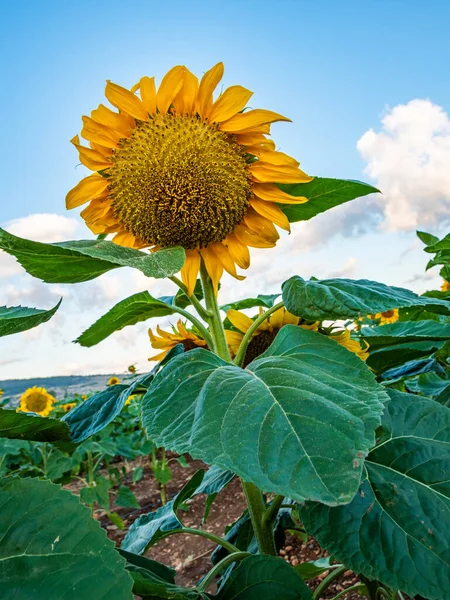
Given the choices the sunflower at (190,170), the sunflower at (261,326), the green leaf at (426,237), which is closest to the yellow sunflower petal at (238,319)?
the sunflower at (261,326)

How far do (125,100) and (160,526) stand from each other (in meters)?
0.81


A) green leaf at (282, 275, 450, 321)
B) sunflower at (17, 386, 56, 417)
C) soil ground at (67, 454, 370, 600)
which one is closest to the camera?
green leaf at (282, 275, 450, 321)

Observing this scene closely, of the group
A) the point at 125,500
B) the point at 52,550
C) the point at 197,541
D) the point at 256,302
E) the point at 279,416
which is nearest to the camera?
the point at 52,550

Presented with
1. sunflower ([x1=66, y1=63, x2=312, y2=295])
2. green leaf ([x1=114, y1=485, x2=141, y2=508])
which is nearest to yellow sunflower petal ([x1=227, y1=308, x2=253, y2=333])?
sunflower ([x1=66, y1=63, x2=312, y2=295])

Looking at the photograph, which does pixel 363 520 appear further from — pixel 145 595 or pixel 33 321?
pixel 33 321

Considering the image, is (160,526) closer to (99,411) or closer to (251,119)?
(99,411)

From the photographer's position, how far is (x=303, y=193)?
1035 millimetres

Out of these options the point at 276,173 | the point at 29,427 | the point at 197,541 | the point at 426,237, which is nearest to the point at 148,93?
the point at 276,173

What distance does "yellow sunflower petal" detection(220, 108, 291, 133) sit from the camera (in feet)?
3.32

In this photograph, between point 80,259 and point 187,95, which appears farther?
point 187,95

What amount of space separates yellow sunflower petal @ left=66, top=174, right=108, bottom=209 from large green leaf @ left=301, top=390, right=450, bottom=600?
26.1 inches

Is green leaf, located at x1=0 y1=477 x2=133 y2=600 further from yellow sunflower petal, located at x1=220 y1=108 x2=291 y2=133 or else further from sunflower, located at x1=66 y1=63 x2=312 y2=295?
yellow sunflower petal, located at x1=220 y1=108 x2=291 y2=133

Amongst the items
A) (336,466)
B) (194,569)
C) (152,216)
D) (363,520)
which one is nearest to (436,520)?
(363,520)

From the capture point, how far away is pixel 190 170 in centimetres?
101
